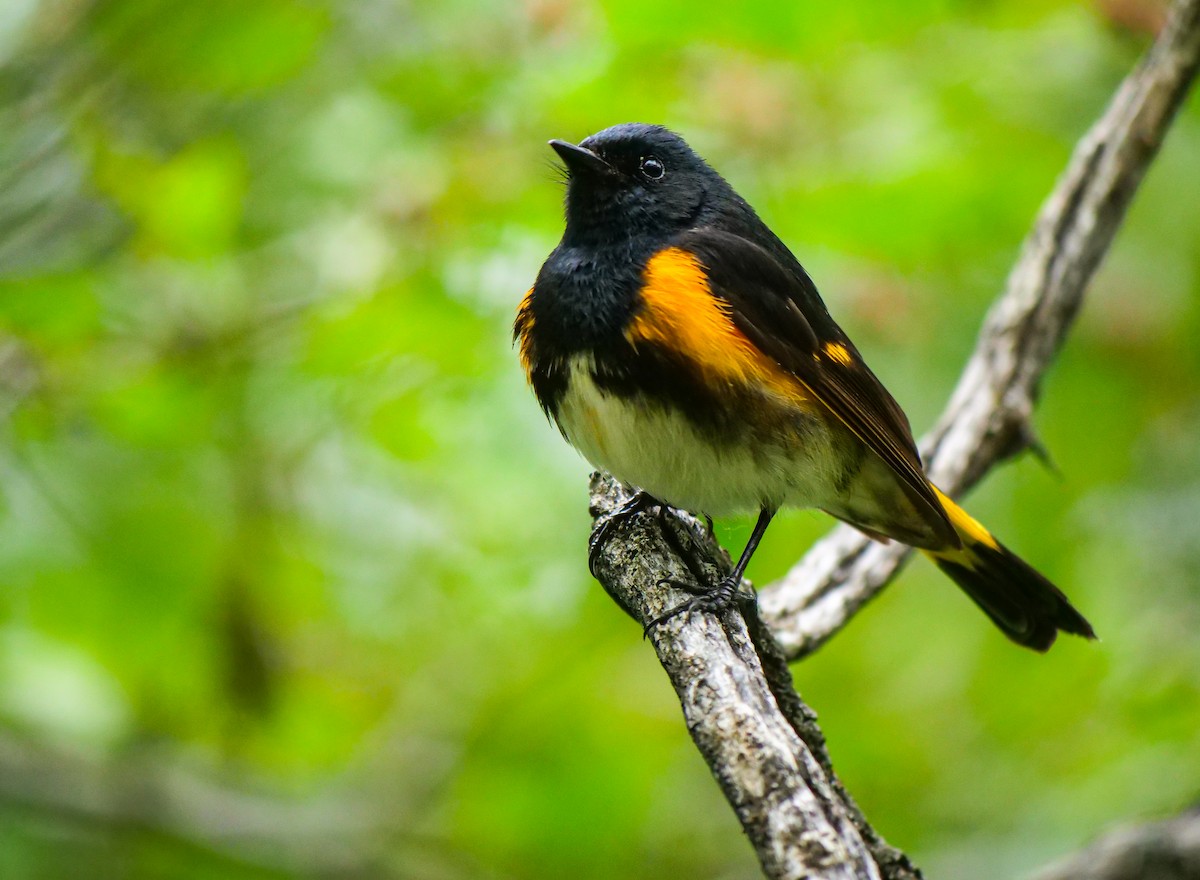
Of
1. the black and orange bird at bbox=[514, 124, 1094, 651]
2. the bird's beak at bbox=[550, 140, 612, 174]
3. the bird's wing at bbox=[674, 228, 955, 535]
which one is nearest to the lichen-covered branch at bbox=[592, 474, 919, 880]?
the black and orange bird at bbox=[514, 124, 1094, 651]

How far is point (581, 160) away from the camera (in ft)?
10.3

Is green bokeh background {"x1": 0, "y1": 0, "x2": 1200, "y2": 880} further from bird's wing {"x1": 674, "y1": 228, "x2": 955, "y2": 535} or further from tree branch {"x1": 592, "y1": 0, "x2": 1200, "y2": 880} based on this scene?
bird's wing {"x1": 674, "y1": 228, "x2": 955, "y2": 535}

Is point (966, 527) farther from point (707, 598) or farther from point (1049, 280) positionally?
point (707, 598)

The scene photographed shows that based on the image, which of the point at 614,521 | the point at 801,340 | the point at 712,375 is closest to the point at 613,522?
the point at 614,521

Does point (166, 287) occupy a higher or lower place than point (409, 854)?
higher

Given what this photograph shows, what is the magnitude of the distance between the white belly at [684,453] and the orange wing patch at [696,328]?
10 cm

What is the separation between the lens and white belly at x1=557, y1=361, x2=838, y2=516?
276 centimetres

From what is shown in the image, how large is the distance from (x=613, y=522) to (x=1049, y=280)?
1451 mm

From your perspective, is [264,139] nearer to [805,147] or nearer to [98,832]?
[805,147]

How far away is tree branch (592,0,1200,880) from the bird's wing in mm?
284

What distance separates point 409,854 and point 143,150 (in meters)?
2.53

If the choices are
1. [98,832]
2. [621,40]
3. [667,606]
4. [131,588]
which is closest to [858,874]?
[667,606]

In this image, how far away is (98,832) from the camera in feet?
12.4

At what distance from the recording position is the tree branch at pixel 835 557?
1.64 meters
